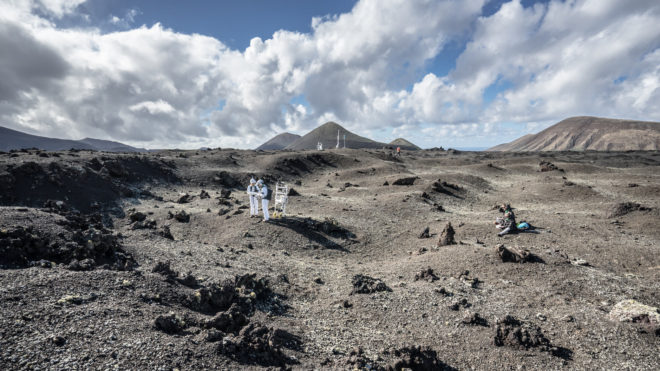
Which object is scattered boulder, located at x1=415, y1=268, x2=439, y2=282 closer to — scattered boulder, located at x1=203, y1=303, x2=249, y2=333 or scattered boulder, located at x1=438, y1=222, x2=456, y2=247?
scattered boulder, located at x1=438, y1=222, x2=456, y2=247

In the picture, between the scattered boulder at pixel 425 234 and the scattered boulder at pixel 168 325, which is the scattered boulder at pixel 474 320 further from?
the scattered boulder at pixel 425 234

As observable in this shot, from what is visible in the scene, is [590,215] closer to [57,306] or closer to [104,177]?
[57,306]

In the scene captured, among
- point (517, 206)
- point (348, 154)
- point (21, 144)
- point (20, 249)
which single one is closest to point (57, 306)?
point (20, 249)

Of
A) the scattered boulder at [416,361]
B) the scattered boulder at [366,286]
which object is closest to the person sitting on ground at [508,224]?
the scattered boulder at [366,286]

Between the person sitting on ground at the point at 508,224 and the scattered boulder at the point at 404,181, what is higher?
the scattered boulder at the point at 404,181

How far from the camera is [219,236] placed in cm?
1391

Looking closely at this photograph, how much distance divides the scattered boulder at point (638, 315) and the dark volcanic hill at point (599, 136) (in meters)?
162

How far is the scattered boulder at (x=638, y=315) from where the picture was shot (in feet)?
21.0

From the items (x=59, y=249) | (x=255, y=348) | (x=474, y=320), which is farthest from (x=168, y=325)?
(x=474, y=320)

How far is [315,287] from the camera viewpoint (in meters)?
9.60

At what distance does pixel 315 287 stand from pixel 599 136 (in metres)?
210

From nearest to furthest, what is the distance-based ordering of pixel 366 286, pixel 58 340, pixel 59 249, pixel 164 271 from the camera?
pixel 58 340 → pixel 59 249 → pixel 164 271 → pixel 366 286

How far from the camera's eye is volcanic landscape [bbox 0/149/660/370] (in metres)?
5.05

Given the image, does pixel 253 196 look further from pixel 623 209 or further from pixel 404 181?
pixel 623 209
